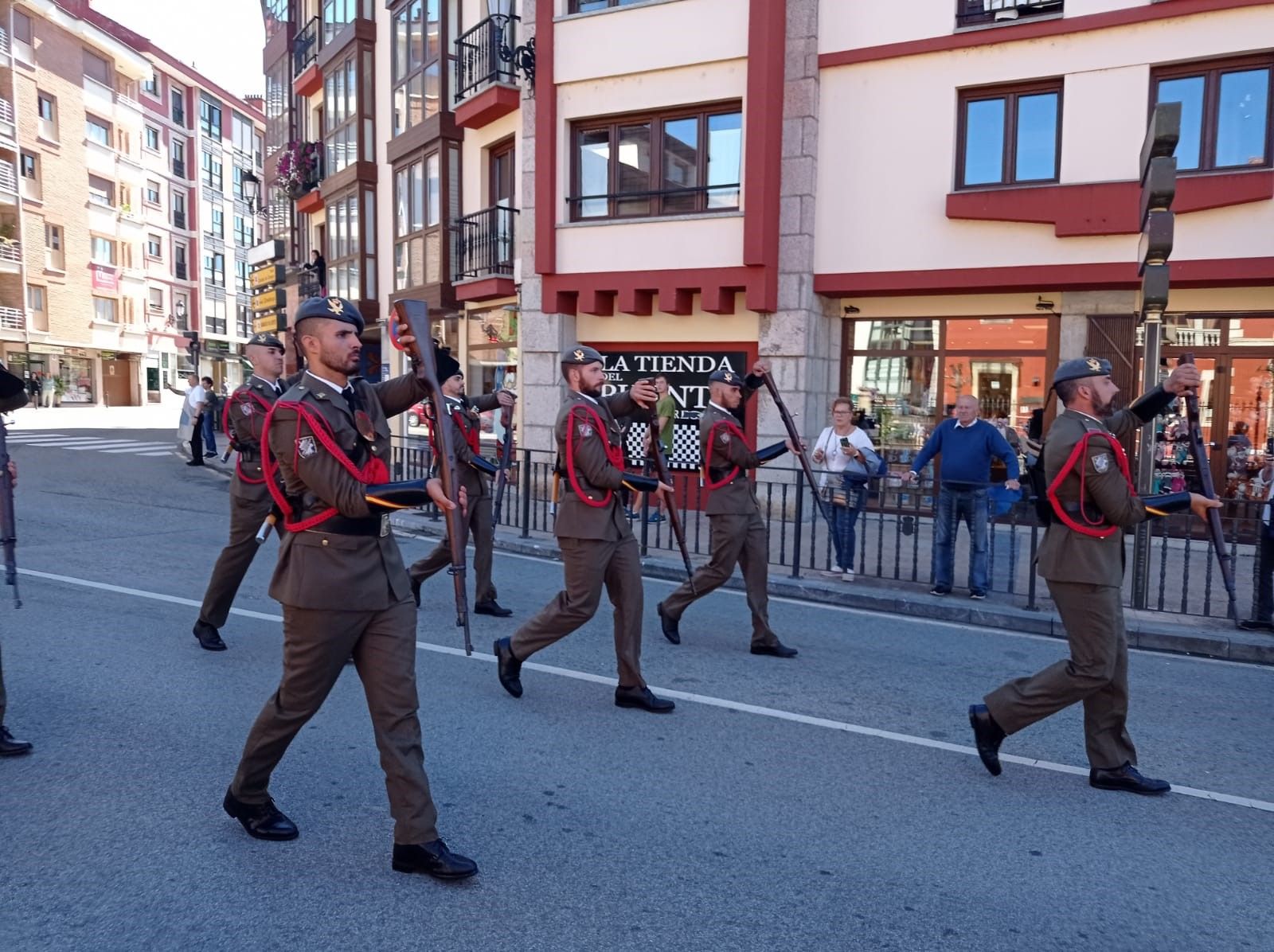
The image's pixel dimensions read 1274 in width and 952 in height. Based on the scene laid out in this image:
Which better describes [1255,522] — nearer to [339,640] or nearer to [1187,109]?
[1187,109]

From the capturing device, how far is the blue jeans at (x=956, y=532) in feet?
28.9

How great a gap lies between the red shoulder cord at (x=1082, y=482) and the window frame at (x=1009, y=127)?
8966 millimetres

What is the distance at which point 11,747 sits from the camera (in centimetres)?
458

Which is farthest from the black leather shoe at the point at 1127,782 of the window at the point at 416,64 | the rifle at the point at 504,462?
the window at the point at 416,64

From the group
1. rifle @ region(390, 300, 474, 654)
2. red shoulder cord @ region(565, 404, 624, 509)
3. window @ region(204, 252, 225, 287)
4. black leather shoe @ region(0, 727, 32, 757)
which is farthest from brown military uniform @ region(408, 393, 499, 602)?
window @ region(204, 252, 225, 287)

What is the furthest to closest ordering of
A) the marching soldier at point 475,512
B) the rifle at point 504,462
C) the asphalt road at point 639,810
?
the rifle at point 504,462 < the marching soldier at point 475,512 < the asphalt road at point 639,810

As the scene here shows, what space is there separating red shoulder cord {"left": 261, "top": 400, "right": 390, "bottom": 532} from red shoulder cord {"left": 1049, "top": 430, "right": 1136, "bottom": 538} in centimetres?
303

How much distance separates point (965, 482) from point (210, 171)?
63615 millimetres

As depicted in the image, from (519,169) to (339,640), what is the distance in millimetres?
13544

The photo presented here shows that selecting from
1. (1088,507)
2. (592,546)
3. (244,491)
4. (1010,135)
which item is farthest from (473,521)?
(1010,135)

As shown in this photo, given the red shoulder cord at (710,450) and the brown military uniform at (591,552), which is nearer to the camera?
the brown military uniform at (591,552)

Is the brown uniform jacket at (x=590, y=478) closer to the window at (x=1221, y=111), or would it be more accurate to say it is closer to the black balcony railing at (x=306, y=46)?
the window at (x=1221, y=111)

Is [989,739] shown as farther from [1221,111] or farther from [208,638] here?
[1221,111]

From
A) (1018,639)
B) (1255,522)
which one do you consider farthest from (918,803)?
(1255,522)
